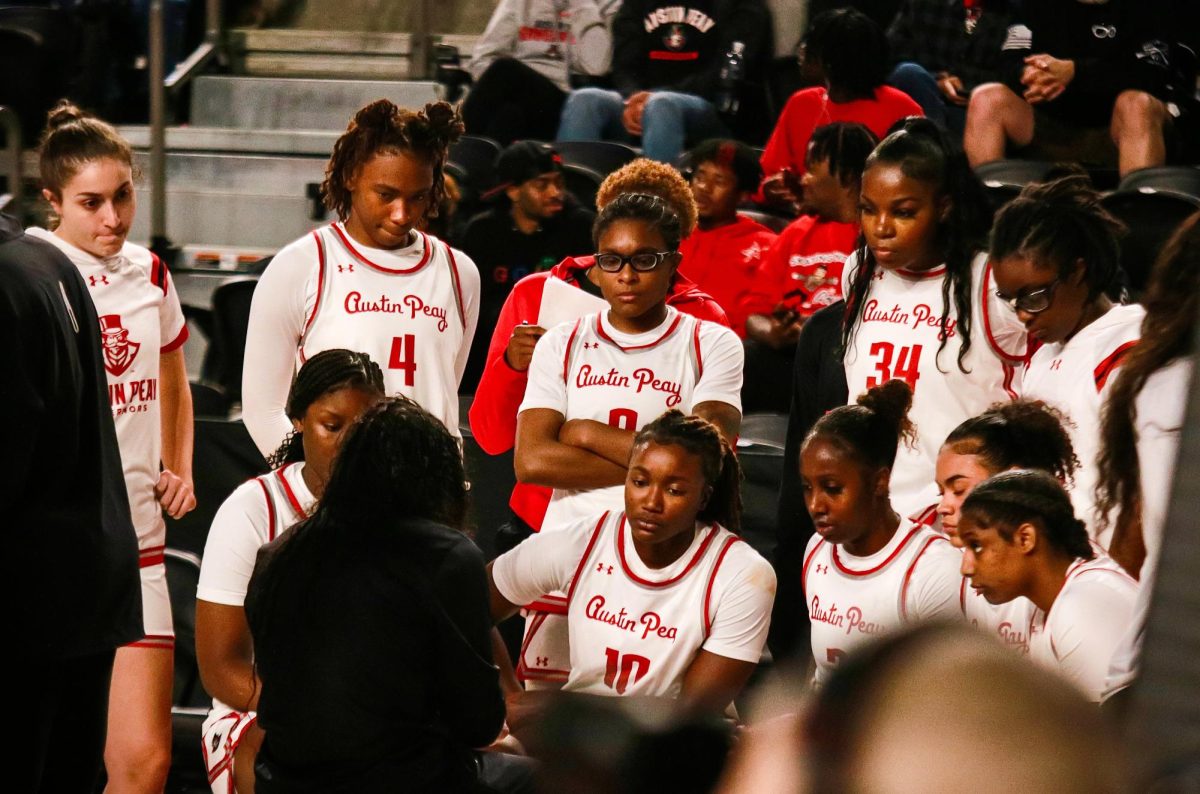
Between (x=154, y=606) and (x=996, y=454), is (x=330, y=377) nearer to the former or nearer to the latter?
(x=154, y=606)

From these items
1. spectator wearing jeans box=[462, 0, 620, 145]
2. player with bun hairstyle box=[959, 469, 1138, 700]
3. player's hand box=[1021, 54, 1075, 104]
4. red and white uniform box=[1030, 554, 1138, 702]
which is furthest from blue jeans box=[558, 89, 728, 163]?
red and white uniform box=[1030, 554, 1138, 702]

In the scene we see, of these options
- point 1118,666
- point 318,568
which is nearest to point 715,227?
point 318,568

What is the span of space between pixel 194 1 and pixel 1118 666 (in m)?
8.12

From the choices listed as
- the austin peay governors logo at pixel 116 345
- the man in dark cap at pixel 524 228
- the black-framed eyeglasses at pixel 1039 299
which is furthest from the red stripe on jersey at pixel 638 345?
the man in dark cap at pixel 524 228

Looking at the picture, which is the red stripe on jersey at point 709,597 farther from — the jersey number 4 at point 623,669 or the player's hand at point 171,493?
the player's hand at point 171,493

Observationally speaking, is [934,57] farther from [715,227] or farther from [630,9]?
[715,227]

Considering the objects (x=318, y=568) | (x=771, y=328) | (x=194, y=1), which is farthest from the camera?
(x=194, y=1)

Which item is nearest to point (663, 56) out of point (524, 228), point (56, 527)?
point (524, 228)

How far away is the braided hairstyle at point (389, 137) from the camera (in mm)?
3764

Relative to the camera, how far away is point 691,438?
3.58m

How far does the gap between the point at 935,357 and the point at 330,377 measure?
4.41 ft

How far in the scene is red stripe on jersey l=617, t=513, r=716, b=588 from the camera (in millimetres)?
3621

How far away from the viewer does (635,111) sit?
7.54 m

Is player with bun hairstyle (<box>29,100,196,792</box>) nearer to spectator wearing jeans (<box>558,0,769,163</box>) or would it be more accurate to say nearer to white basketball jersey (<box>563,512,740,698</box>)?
white basketball jersey (<box>563,512,740,698</box>)
